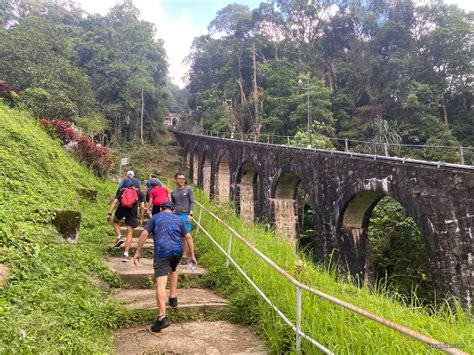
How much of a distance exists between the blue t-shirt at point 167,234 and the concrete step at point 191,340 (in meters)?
0.68

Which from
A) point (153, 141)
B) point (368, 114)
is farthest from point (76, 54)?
point (368, 114)

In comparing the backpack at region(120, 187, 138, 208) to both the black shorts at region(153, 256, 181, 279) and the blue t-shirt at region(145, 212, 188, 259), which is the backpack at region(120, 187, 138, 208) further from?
the black shorts at region(153, 256, 181, 279)

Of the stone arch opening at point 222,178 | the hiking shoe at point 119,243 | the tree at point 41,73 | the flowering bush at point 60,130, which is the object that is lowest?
the hiking shoe at point 119,243

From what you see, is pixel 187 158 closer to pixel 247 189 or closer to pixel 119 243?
pixel 247 189

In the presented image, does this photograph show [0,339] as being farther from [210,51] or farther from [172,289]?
[210,51]

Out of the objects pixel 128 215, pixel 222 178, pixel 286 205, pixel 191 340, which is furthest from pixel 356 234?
pixel 222 178

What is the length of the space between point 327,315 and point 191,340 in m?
1.19

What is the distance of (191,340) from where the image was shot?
299 centimetres

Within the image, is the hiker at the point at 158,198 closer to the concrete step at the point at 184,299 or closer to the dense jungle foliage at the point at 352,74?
the concrete step at the point at 184,299

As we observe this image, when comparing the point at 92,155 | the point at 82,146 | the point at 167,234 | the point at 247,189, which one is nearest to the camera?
the point at 167,234

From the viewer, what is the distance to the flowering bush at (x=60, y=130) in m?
10.2

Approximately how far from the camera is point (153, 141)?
29.3 m

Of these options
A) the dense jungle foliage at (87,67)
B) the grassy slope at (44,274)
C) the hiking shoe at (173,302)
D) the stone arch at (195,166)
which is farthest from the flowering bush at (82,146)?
the stone arch at (195,166)

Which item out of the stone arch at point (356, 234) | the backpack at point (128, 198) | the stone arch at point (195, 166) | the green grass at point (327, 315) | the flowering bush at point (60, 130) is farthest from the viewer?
the stone arch at point (195, 166)
